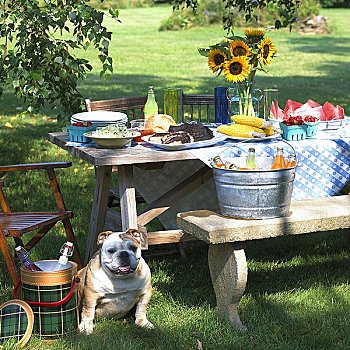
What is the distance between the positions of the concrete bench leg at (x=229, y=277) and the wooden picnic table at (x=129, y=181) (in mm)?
489

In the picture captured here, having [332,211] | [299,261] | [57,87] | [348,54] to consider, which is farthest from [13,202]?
[348,54]

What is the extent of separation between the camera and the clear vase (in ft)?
14.3

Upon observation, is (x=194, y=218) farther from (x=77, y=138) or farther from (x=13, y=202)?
(x=13, y=202)

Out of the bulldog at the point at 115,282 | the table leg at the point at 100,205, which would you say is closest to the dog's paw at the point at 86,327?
the bulldog at the point at 115,282

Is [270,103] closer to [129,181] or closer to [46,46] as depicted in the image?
[129,181]

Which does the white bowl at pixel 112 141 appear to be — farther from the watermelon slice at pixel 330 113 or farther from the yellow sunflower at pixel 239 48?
the watermelon slice at pixel 330 113

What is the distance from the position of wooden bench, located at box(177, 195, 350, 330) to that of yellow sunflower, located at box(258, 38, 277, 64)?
85 cm

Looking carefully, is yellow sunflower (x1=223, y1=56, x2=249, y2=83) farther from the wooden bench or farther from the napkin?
the wooden bench

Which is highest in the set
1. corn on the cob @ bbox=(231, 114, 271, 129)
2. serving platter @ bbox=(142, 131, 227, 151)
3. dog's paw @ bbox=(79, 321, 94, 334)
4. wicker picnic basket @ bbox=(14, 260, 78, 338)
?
corn on the cob @ bbox=(231, 114, 271, 129)

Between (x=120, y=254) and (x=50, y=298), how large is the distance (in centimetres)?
37

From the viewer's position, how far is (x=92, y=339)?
11.7ft

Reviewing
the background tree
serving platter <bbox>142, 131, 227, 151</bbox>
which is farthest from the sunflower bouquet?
the background tree

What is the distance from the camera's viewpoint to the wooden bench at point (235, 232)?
3555 mm

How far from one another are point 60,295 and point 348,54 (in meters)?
15.5
